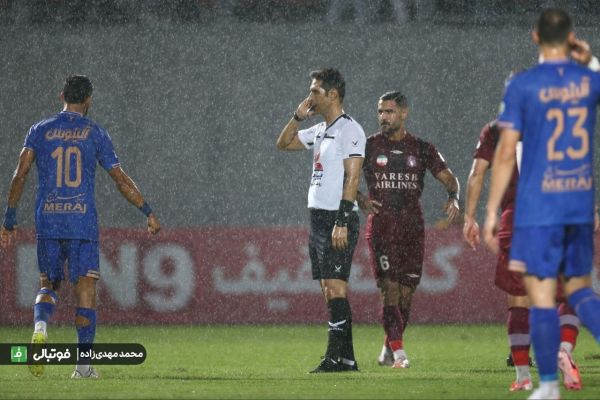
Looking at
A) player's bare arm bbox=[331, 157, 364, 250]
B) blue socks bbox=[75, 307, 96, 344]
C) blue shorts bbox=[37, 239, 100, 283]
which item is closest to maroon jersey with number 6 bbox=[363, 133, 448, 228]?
player's bare arm bbox=[331, 157, 364, 250]

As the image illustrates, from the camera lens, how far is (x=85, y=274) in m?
8.70

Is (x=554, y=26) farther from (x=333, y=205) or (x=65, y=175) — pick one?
(x=65, y=175)

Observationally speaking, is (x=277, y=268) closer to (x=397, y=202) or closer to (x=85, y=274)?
(x=397, y=202)

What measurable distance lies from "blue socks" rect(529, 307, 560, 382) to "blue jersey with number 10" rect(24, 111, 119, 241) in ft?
11.8

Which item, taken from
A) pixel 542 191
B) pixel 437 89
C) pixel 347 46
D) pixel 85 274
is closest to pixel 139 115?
pixel 347 46

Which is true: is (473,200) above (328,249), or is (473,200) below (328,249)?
above

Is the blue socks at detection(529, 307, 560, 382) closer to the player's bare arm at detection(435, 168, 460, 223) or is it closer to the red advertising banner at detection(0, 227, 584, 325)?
the player's bare arm at detection(435, 168, 460, 223)

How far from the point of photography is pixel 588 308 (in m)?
6.39

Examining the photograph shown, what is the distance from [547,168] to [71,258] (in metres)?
3.76

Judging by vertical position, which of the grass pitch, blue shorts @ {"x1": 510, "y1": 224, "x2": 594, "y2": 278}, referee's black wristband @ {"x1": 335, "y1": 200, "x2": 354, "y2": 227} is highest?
referee's black wristband @ {"x1": 335, "y1": 200, "x2": 354, "y2": 227}

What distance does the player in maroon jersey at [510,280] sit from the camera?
7480 millimetres

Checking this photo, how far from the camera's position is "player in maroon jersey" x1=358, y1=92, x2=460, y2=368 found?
33.7 ft

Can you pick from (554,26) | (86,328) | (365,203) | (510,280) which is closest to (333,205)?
(365,203)

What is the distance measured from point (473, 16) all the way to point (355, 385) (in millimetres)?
13779
